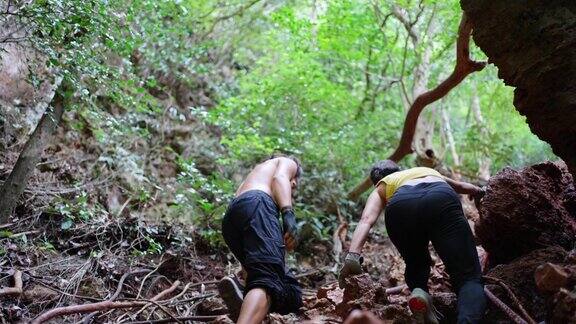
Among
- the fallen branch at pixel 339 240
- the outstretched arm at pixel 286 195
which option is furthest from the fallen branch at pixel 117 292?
the fallen branch at pixel 339 240

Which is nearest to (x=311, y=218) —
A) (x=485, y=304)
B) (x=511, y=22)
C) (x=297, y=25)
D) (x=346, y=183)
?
(x=346, y=183)

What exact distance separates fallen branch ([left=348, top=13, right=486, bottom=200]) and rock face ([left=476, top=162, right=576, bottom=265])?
1.60 metres

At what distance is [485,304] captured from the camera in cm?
338

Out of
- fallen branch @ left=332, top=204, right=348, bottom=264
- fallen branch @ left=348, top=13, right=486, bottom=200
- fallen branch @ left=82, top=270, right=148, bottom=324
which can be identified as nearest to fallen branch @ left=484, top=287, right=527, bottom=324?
fallen branch @ left=348, top=13, right=486, bottom=200

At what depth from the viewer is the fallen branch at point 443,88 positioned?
5.63 m

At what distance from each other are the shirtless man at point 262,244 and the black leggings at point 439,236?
2.95 ft

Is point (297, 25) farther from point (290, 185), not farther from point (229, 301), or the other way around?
point (229, 301)

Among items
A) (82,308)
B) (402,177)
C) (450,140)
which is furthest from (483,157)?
(82,308)

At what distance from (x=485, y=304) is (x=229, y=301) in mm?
1962

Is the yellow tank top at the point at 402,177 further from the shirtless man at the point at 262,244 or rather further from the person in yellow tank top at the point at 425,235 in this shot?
the shirtless man at the point at 262,244

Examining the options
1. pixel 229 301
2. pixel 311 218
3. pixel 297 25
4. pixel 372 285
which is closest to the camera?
pixel 372 285

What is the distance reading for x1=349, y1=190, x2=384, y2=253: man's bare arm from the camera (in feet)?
13.0

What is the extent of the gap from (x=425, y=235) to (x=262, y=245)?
1.34m

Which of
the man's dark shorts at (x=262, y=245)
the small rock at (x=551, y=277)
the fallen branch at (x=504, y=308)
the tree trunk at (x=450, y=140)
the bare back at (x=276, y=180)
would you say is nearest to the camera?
the small rock at (x=551, y=277)
